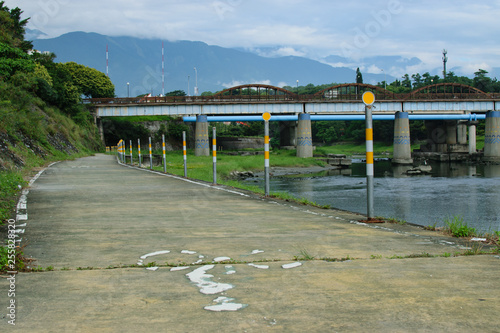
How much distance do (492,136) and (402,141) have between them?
50.3ft

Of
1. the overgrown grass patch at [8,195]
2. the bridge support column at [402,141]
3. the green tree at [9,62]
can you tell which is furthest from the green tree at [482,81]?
the overgrown grass patch at [8,195]

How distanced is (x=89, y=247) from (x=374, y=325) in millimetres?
3373

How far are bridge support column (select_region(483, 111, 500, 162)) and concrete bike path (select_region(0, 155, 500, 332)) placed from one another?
236ft

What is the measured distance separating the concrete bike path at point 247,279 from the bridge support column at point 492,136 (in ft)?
236

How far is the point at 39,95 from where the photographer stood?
53312 mm

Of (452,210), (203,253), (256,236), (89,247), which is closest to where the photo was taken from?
(203,253)

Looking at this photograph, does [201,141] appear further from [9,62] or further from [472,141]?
[472,141]

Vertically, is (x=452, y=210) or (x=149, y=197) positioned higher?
(x=149, y=197)

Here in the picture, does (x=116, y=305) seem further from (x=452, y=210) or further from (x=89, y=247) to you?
(x=452, y=210)

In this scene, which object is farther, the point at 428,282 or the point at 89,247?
the point at 89,247

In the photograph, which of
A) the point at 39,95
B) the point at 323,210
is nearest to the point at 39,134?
the point at 39,95

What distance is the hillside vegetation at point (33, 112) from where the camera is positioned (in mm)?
19109

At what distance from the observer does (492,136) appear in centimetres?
7206

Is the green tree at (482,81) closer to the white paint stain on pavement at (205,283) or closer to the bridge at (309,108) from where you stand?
the bridge at (309,108)
